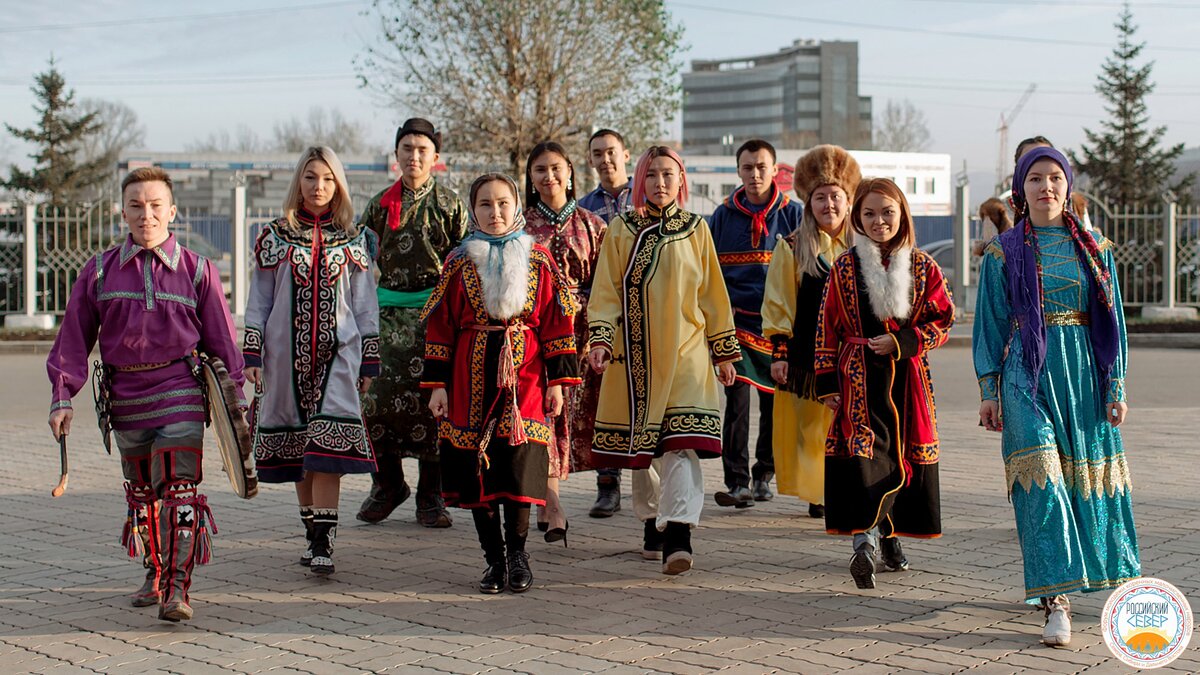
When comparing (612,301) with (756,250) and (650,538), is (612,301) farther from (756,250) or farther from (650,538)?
(756,250)

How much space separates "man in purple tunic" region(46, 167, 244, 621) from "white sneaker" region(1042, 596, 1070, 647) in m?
3.19

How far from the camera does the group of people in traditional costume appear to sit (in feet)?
16.5

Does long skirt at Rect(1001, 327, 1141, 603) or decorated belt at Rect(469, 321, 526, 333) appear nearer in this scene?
long skirt at Rect(1001, 327, 1141, 603)

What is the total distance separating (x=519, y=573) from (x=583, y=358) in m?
1.76

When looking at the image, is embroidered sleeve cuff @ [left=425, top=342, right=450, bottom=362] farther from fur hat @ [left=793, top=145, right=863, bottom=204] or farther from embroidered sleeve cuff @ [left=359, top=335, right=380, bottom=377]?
fur hat @ [left=793, top=145, right=863, bottom=204]

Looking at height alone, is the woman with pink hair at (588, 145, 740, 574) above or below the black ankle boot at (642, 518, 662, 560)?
above

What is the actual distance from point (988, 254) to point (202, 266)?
3.13 meters

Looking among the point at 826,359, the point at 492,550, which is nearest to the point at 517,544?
the point at 492,550

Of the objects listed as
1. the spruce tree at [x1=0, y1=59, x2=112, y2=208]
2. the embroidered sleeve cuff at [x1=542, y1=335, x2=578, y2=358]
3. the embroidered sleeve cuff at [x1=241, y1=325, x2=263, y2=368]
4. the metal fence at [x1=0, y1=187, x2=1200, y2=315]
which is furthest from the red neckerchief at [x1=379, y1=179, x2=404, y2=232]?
the spruce tree at [x1=0, y1=59, x2=112, y2=208]

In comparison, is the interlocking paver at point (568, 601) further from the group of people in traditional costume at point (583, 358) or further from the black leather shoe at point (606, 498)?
the group of people in traditional costume at point (583, 358)

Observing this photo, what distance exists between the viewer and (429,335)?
5.89 meters

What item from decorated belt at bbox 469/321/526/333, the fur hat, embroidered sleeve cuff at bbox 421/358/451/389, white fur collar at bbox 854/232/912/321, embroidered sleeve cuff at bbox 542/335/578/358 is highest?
the fur hat

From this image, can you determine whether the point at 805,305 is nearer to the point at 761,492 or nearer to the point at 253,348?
the point at 761,492

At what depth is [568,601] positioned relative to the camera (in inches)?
218
